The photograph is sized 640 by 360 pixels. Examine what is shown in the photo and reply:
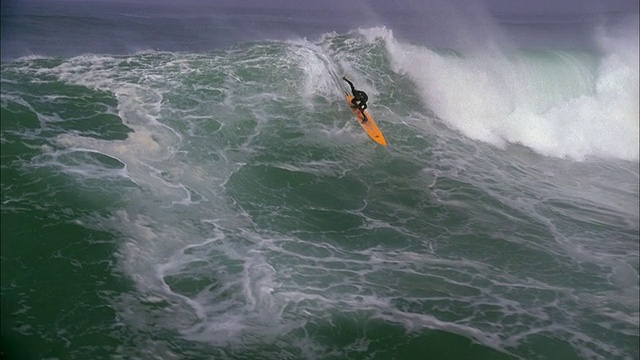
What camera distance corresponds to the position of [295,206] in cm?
917

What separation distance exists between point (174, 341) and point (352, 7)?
21145mm

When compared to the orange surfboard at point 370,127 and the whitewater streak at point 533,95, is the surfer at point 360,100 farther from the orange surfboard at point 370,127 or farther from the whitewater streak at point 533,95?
the whitewater streak at point 533,95

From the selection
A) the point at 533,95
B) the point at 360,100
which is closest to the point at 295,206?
the point at 360,100

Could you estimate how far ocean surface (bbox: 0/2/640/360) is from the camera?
21.3ft

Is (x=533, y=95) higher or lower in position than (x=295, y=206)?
higher

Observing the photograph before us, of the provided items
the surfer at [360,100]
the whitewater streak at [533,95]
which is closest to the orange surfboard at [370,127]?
the surfer at [360,100]

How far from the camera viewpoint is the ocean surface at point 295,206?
649 centimetres

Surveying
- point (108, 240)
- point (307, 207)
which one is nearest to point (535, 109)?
point (307, 207)

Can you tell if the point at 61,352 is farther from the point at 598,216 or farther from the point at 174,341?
the point at 598,216

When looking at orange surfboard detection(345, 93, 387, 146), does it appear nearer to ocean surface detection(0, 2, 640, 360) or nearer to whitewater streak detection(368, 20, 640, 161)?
ocean surface detection(0, 2, 640, 360)

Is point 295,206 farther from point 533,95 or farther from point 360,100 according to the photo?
point 533,95

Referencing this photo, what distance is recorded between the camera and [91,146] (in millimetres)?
9469

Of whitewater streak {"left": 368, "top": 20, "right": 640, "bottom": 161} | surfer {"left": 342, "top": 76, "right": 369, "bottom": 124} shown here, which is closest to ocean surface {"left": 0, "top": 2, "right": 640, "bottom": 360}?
whitewater streak {"left": 368, "top": 20, "right": 640, "bottom": 161}

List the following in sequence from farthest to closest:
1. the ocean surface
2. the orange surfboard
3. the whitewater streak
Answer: the whitewater streak
the orange surfboard
the ocean surface
